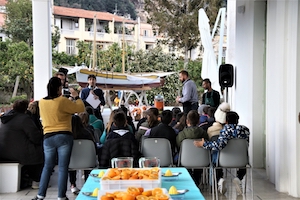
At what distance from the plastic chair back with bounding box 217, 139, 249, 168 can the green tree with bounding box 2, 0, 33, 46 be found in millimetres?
21299

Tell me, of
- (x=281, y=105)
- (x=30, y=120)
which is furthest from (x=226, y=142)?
(x=30, y=120)

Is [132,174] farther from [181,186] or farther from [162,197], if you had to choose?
[162,197]

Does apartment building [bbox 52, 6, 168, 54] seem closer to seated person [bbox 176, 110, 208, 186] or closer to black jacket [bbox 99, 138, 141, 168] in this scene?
seated person [bbox 176, 110, 208, 186]

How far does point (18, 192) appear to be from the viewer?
5.75m

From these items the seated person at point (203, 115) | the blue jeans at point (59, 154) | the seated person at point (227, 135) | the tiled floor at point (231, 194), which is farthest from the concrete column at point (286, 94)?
the blue jeans at point (59, 154)

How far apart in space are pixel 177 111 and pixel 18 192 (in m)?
2.59

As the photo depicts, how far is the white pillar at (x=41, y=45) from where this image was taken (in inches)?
345

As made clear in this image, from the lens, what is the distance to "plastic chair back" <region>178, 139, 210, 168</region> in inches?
200

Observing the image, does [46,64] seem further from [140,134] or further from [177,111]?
[140,134]

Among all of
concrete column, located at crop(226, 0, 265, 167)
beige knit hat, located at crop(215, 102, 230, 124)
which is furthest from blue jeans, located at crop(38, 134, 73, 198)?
concrete column, located at crop(226, 0, 265, 167)

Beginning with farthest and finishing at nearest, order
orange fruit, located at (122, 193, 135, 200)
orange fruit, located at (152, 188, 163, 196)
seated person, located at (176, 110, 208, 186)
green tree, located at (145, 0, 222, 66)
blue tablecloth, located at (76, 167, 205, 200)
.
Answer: green tree, located at (145, 0, 222, 66)
seated person, located at (176, 110, 208, 186)
blue tablecloth, located at (76, 167, 205, 200)
orange fruit, located at (152, 188, 163, 196)
orange fruit, located at (122, 193, 135, 200)

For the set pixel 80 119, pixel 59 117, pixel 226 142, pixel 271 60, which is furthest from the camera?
pixel 271 60

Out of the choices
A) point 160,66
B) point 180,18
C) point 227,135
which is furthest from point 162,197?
point 180,18

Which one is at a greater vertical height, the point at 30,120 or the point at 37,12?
the point at 37,12
